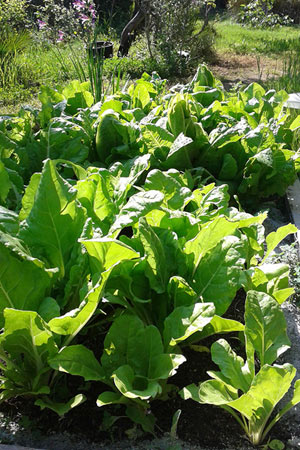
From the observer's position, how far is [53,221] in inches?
68.3

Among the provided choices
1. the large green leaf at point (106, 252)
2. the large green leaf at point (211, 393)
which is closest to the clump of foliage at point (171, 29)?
the large green leaf at point (106, 252)

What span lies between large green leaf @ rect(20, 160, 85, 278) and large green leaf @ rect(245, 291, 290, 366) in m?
0.70

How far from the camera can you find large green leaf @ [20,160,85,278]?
1.70m

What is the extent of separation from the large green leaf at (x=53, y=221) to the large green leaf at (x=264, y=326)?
70cm

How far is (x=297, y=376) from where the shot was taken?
1817mm

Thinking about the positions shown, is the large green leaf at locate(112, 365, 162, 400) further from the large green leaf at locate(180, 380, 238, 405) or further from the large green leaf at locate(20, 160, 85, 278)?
the large green leaf at locate(20, 160, 85, 278)

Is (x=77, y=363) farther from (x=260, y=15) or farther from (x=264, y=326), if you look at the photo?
(x=260, y=15)

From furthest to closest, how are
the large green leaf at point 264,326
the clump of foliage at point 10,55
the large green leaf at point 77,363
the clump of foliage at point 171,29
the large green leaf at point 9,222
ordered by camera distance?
the clump of foliage at point 171,29, the clump of foliage at point 10,55, the large green leaf at point 9,222, the large green leaf at point 264,326, the large green leaf at point 77,363

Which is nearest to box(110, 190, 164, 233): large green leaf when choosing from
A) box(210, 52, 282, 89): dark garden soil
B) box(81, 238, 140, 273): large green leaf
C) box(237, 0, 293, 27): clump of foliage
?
box(81, 238, 140, 273): large green leaf

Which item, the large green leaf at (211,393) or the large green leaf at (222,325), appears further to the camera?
the large green leaf at (222,325)

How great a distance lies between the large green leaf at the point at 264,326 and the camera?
1.59 meters

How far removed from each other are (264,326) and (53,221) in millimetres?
839

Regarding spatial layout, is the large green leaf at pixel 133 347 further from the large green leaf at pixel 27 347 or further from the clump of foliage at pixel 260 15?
the clump of foliage at pixel 260 15

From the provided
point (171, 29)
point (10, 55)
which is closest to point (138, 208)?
point (10, 55)
